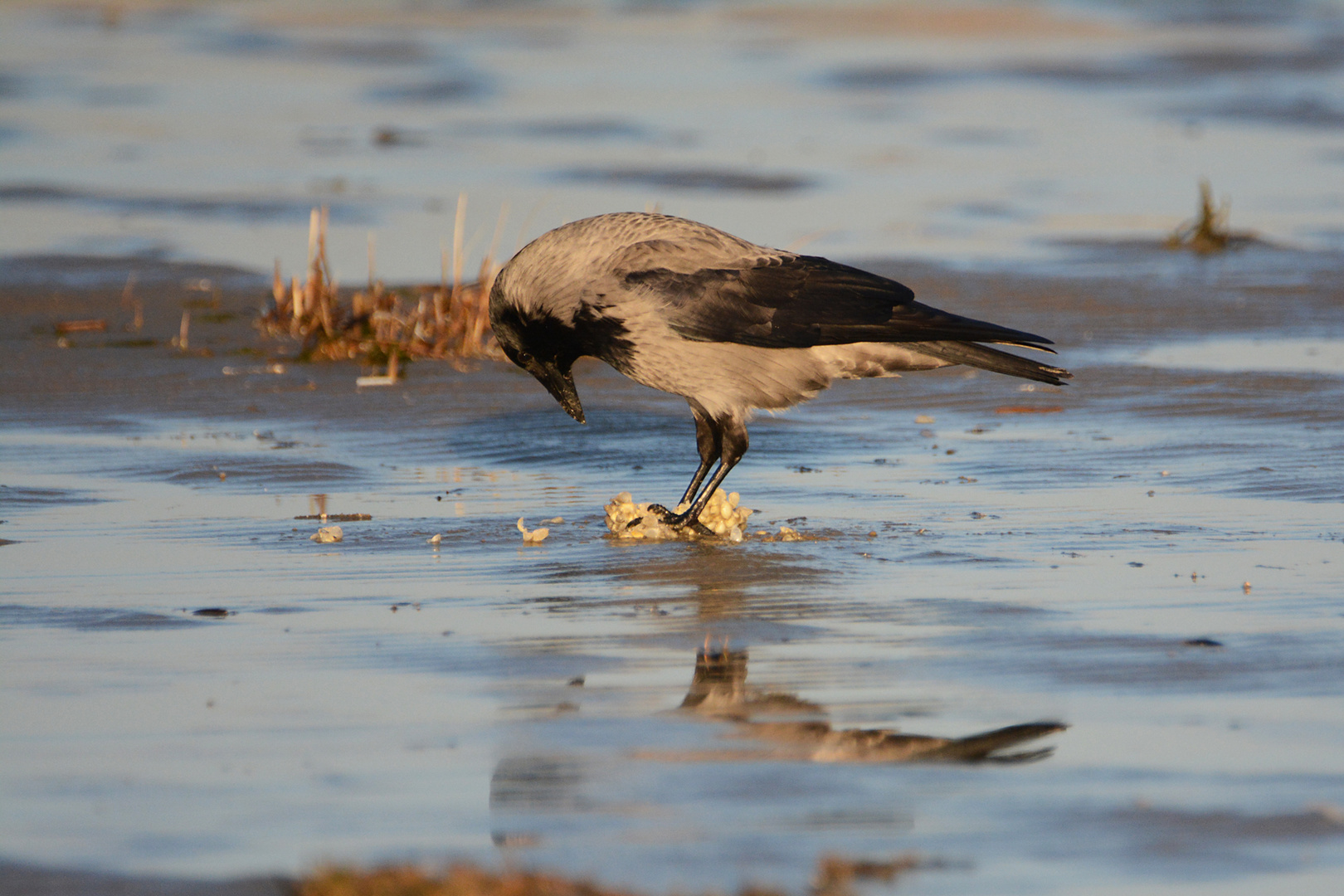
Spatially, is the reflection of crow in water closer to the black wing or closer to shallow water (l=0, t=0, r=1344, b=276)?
the black wing

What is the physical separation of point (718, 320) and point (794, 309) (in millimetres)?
279

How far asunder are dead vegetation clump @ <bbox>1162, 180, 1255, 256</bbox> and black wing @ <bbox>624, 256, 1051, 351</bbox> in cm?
715

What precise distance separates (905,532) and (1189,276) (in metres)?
6.72

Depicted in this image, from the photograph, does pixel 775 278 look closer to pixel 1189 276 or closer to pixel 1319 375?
pixel 1319 375

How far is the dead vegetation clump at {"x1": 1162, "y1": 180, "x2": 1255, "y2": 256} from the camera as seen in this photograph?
1307cm

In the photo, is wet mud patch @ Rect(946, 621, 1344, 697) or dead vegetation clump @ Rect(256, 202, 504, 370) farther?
dead vegetation clump @ Rect(256, 202, 504, 370)

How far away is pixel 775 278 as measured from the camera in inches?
258

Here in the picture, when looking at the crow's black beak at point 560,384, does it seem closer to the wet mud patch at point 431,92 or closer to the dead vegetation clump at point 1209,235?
the dead vegetation clump at point 1209,235

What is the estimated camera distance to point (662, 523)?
6.35 m

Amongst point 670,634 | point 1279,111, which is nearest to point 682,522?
point 670,634

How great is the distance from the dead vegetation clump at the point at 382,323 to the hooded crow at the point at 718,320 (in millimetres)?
3064

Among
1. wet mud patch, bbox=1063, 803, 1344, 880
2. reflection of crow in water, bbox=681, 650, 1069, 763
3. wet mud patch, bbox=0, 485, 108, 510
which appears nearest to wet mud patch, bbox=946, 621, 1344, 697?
reflection of crow in water, bbox=681, 650, 1069, 763

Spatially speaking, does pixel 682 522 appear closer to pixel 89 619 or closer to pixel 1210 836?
pixel 89 619

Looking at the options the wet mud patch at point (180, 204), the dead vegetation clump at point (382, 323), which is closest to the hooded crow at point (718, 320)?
the dead vegetation clump at point (382, 323)
